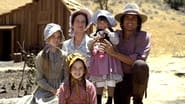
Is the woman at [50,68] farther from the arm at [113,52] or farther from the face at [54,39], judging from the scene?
the arm at [113,52]

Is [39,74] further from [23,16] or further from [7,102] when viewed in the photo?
[23,16]

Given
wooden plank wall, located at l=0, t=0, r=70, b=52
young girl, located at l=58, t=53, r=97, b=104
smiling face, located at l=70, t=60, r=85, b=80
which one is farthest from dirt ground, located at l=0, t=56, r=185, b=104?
wooden plank wall, located at l=0, t=0, r=70, b=52

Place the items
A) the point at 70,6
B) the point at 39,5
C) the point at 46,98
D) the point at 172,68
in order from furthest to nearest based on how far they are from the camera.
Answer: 1. the point at 39,5
2. the point at 70,6
3. the point at 172,68
4. the point at 46,98

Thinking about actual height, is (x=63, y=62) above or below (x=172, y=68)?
above

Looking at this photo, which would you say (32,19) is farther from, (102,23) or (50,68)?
(50,68)

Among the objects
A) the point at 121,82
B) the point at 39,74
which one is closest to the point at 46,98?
the point at 39,74

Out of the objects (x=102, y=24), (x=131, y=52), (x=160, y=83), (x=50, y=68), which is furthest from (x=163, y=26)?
(x=50, y=68)

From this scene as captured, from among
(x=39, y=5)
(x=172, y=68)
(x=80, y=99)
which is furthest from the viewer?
(x=39, y=5)

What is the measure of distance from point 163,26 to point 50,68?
24635 mm

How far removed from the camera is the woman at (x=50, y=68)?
17.8ft

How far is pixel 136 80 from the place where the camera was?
5578 mm

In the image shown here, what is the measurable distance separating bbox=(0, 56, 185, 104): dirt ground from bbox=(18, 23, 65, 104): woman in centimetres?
306

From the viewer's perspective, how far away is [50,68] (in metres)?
5.51

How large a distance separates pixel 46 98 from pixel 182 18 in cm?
2994
